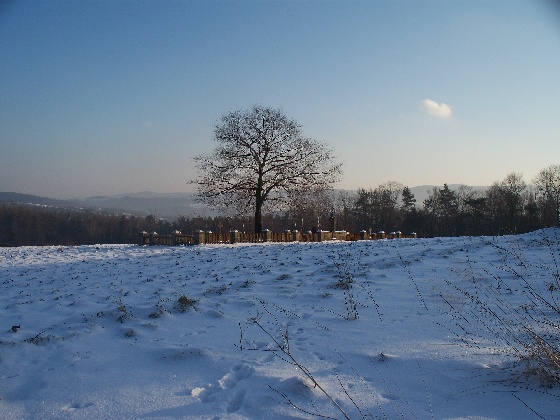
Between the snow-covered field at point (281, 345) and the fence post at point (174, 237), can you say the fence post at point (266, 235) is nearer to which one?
the fence post at point (174, 237)

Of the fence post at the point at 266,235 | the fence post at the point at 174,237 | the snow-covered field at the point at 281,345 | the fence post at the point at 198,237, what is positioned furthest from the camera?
the fence post at the point at 266,235

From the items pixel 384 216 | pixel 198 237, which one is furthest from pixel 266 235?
pixel 384 216

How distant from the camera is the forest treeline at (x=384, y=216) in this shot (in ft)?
146

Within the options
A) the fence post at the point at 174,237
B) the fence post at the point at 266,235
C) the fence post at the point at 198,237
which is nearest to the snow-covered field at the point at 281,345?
the fence post at the point at 198,237

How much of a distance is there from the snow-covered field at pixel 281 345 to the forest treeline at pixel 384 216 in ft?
65.6

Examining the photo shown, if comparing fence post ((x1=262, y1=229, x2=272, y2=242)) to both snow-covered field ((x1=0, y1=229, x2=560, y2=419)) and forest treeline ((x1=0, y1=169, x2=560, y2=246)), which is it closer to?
forest treeline ((x1=0, y1=169, x2=560, y2=246))

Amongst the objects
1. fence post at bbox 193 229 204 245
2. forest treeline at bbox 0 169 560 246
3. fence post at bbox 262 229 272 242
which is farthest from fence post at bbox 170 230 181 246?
forest treeline at bbox 0 169 560 246

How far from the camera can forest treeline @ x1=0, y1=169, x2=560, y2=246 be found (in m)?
44.4

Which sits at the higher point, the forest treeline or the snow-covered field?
the forest treeline

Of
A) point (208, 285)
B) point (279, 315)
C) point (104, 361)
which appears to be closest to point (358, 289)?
point (279, 315)

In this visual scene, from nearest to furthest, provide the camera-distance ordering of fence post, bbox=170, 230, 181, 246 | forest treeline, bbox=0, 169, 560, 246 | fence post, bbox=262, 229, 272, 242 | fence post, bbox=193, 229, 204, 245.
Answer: fence post, bbox=193, 229, 204, 245 < fence post, bbox=170, 230, 181, 246 < fence post, bbox=262, 229, 272, 242 < forest treeline, bbox=0, 169, 560, 246

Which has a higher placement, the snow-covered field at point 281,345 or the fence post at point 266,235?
the fence post at point 266,235

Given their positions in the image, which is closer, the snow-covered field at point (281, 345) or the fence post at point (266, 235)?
the snow-covered field at point (281, 345)

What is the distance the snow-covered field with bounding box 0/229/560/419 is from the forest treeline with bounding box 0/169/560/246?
1998 centimetres
